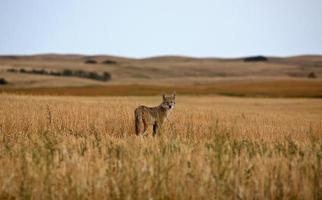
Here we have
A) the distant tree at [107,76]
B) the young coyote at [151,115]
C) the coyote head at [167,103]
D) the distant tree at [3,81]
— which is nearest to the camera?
the young coyote at [151,115]

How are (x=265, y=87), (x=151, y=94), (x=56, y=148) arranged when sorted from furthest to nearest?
(x=265, y=87)
(x=151, y=94)
(x=56, y=148)

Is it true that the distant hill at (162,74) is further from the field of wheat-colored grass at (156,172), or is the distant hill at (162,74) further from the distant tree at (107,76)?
the field of wheat-colored grass at (156,172)

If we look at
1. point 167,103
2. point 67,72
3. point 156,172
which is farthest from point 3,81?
point 156,172

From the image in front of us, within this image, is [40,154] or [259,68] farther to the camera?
[259,68]

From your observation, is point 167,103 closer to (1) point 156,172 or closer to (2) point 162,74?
(1) point 156,172

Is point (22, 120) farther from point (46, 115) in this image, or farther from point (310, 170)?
point (310, 170)

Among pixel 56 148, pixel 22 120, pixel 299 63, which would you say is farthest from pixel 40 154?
pixel 299 63

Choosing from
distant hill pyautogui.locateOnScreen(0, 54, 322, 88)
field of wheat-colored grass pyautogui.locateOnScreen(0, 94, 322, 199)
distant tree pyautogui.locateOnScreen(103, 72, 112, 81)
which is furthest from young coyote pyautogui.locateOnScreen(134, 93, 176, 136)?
distant tree pyautogui.locateOnScreen(103, 72, 112, 81)

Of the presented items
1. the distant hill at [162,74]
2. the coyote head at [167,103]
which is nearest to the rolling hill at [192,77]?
the distant hill at [162,74]

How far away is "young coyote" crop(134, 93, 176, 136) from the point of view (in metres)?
14.1

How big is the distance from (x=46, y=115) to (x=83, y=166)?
10025mm

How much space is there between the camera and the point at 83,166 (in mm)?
7969

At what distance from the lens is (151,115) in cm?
1457

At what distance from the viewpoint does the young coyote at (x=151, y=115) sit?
14.1 meters
